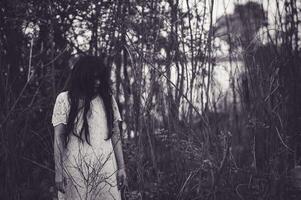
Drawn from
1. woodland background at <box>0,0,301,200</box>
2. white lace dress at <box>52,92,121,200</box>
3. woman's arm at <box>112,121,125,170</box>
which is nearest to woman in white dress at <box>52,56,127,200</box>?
white lace dress at <box>52,92,121,200</box>

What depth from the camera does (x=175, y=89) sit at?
146 inches

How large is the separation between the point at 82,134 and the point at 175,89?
4.43 feet

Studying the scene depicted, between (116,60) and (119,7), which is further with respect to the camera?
(116,60)

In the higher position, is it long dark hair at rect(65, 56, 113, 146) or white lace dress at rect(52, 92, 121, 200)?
long dark hair at rect(65, 56, 113, 146)

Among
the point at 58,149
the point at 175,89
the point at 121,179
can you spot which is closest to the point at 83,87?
the point at 58,149

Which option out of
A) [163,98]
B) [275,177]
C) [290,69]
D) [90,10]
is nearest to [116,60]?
[90,10]

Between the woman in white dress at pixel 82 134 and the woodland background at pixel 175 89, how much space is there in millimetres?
524

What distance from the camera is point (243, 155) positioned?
4.32m

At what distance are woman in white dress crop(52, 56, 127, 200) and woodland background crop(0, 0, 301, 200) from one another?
1.72ft

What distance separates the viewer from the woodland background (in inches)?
126

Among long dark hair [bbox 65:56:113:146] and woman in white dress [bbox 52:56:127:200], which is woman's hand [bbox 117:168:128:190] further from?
long dark hair [bbox 65:56:113:146]

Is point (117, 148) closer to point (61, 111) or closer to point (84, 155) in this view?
point (84, 155)

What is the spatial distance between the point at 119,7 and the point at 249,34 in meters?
1.22

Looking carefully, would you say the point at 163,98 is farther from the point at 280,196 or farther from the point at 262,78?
the point at 280,196
